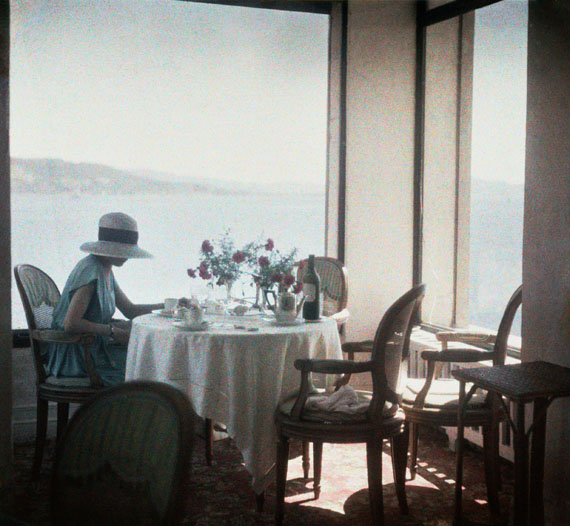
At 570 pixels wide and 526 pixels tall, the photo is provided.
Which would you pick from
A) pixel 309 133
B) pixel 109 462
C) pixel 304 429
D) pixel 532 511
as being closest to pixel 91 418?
pixel 109 462

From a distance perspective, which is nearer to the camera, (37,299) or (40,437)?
(40,437)

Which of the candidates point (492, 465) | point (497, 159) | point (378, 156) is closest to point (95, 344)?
point (492, 465)

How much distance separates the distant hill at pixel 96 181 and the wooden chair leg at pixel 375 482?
7.75 feet

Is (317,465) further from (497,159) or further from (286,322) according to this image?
(497,159)

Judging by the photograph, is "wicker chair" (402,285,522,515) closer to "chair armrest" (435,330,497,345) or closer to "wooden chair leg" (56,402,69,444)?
"chair armrest" (435,330,497,345)

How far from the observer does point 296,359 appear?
10.6 feet

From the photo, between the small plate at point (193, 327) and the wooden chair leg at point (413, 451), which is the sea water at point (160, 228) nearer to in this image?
the small plate at point (193, 327)

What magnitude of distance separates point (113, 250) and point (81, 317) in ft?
1.23

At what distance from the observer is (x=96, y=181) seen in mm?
4656

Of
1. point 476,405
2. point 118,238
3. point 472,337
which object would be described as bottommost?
point 476,405

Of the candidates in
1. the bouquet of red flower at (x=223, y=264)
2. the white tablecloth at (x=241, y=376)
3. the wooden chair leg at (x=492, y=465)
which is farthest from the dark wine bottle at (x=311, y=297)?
the wooden chair leg at (x=492, y=465)

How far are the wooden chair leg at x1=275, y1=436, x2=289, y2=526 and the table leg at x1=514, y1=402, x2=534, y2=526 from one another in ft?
3.12

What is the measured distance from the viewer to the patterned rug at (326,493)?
A: 3.26 metres

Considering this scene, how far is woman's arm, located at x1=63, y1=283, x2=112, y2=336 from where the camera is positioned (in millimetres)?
3645
